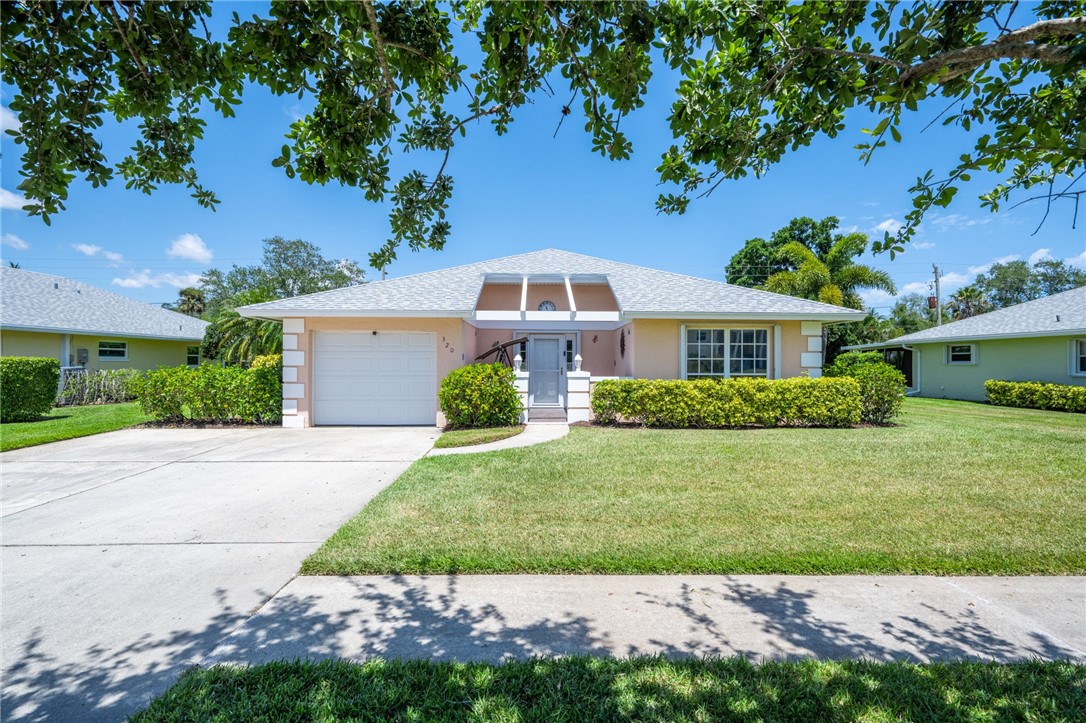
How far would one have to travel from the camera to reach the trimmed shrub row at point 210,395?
11.5 metres

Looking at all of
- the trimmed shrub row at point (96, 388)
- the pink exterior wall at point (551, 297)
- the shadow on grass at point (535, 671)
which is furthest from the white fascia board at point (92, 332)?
the shadow on grass at point (535, 671)

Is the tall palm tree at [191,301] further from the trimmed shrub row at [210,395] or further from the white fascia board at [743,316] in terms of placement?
the white fascia board at [743,316]

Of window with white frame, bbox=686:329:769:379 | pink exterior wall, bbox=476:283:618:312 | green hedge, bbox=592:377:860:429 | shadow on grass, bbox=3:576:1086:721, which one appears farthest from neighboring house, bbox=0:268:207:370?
window with white frame, bbox=686:329:769:379

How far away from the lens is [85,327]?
57.4ft

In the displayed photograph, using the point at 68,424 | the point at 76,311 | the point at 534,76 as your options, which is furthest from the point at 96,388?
the point at 534,76

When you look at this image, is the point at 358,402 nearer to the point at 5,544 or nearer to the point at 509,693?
the point at 5,544

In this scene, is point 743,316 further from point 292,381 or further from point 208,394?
point 208,394

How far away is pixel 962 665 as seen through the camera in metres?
2.63

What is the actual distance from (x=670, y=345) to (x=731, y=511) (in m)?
7.89

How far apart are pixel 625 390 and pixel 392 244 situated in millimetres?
7997

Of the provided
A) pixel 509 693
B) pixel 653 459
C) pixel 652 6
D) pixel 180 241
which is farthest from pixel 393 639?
pixel 180 241

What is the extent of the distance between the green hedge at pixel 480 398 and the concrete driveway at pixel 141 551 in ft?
8.06

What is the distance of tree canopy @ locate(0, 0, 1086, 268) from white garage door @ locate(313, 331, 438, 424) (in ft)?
28.1

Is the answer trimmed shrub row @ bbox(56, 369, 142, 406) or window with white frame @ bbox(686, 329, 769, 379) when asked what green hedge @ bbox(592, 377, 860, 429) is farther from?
trimmed shrub row @ bbox(56, 369, 142, 406)
